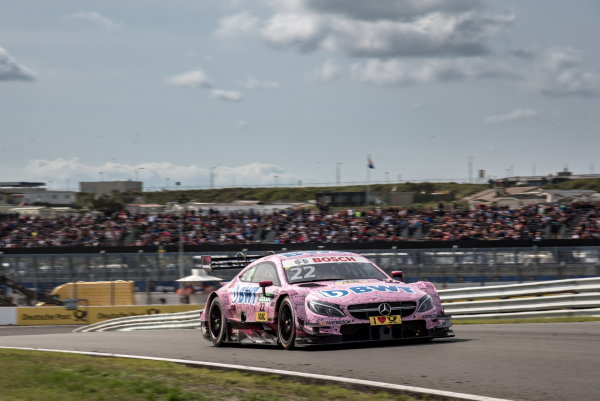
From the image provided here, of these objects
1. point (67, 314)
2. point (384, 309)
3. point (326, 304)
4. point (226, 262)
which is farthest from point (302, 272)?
point (67, 314)

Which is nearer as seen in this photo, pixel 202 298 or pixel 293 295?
pixel 293 295

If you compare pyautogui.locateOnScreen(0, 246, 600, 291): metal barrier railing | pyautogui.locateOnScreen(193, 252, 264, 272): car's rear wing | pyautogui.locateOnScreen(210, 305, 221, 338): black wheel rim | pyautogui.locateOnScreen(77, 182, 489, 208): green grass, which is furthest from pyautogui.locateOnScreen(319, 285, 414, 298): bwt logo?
pyautogui.locateOnScreen(77, 182, 489, 208): green grass

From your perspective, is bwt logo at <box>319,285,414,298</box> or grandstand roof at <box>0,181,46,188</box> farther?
grandstand roof at <box>0,181,46,188</box>

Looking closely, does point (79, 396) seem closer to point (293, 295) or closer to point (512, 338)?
point (293, 295)

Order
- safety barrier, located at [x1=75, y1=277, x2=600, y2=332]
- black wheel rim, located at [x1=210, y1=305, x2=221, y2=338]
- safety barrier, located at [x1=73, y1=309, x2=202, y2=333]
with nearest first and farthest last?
black wheel rim, located at [x1=210, y1=305, x2=221, y2=338]
safety barrier, located at [x1=75, y1=277, x2=600, y2=332]
safety barrier, located at [x1=73, y1=309, x2=202, y2=333]

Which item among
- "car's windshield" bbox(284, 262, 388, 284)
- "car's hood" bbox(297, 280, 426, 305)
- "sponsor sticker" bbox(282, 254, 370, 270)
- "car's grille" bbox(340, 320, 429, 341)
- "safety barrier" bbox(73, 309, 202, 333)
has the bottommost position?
"safety barrier" bbox(73, 309, 202, 333)

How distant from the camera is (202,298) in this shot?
37.0m

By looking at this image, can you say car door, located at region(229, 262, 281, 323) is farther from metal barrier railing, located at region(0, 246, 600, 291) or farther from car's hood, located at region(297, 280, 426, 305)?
metal barrier railing, located at region(0, 246, 600, 291)

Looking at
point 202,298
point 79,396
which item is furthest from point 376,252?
point 79,396

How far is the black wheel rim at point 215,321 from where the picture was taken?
12.6 metres

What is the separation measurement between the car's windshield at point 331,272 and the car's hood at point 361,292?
344 millimetres

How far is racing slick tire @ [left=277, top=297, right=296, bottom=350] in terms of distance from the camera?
10.2 metres

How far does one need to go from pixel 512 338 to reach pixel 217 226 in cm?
4232

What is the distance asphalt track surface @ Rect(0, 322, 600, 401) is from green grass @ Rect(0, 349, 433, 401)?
1.91ft
